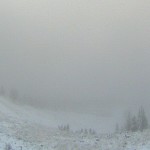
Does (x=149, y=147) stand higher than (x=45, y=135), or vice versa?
(x=45, y=135)

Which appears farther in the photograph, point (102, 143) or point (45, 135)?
point (45, 135)

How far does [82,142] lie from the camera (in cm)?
4341

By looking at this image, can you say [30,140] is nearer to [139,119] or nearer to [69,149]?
[69,149]

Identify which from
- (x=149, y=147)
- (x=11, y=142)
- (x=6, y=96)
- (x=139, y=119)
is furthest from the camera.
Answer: (x=6, y=96)

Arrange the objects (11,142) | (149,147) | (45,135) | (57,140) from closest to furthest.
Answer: (149,147) → (11,142) → (57,140) → (45,135)

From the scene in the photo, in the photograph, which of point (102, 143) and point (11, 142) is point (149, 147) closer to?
point (102, 143)

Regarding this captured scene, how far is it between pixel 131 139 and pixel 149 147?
3.89 m

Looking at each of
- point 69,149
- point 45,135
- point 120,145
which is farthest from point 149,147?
point 45,135

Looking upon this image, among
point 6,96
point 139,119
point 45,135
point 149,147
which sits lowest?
point 149,147

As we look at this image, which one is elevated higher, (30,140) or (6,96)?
(6,96)

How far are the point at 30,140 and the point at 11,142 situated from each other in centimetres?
267

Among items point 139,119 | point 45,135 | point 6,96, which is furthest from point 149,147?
point 6,96

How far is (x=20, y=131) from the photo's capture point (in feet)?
158

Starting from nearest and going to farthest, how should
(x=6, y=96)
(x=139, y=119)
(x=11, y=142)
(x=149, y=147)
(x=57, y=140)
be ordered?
(x=149, y=147) < (x=11, y=142) < (x=57, y=140) < (x=139, y=119) < (x=6, y=96)
